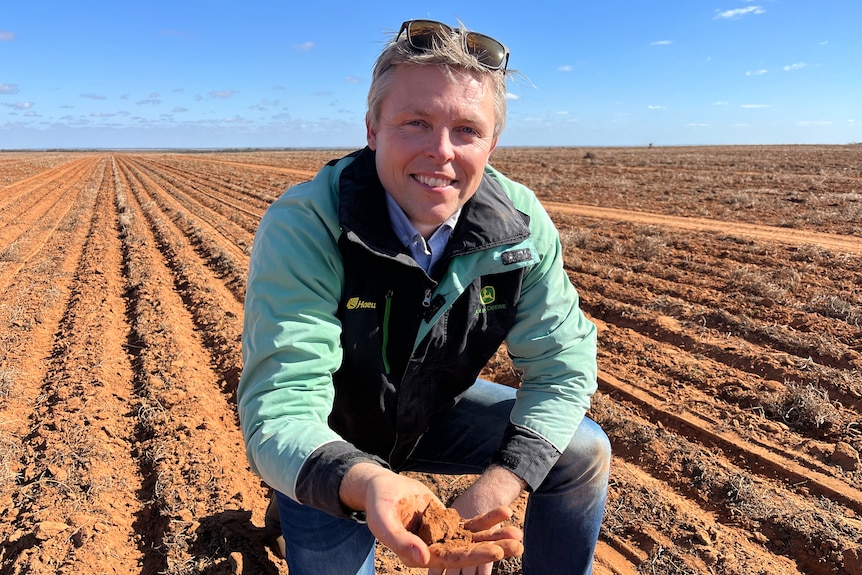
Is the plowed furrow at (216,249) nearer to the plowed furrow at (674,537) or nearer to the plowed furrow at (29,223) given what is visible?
the plowed furrow at (29,223)

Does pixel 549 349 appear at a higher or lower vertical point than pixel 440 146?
lower

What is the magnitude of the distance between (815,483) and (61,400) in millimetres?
4883

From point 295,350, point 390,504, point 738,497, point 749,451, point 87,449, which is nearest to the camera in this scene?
point 390,504

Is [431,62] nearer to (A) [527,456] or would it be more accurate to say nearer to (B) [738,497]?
(A) [527,456]

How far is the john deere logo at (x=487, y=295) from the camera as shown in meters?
1.96

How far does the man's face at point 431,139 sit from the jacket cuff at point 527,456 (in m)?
0.76

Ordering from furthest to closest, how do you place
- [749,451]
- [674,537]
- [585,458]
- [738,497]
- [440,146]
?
[749,451] → [738,497] → [674,537] → [585,458] → [440,146]

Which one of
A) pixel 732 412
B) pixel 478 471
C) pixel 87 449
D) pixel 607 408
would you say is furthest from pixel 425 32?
pixel 732 412

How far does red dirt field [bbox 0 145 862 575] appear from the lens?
2.71m

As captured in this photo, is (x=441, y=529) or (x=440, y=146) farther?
(x=440, y=146)

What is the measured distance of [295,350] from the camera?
1.60 m

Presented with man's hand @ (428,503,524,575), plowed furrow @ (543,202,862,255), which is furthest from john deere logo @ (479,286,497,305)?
plowed furrow @ (543,202,862,255)

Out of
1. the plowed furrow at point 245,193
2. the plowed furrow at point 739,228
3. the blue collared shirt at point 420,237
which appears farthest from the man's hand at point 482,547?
the plowed furrow at point 245,193

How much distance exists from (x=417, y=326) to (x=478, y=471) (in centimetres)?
74
